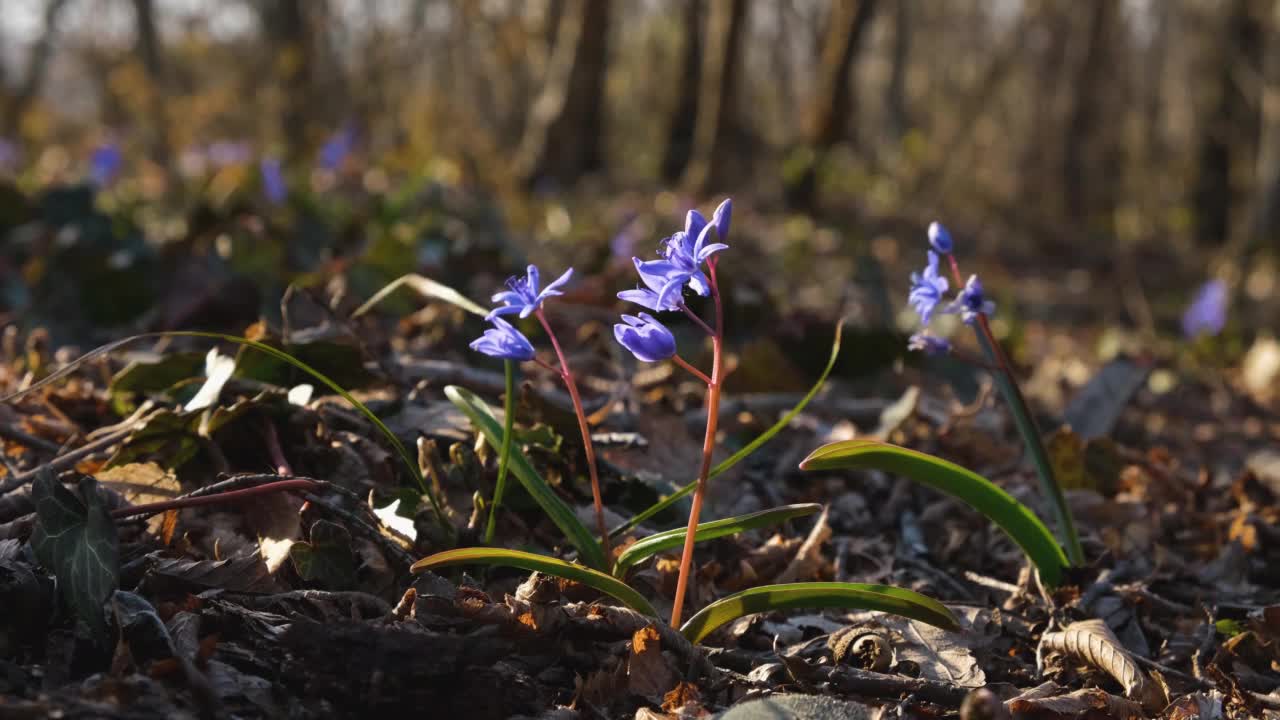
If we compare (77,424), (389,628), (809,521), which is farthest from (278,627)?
(809,521)

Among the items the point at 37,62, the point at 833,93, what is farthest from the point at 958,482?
the point at 37,62

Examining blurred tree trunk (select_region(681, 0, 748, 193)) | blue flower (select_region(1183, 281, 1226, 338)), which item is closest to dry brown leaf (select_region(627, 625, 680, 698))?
blue flower (select_region(1183, 281, 1226, 338))

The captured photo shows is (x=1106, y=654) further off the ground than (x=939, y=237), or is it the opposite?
(x=939, y=237)

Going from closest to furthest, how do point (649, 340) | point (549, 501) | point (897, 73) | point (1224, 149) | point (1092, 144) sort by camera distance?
1. point (649, 340)
2. point (549, 501)
3. point (897, 73)
4. point (1224, 149)
5. point (1092, 144)

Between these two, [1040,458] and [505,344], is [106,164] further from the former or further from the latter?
[1040,458]

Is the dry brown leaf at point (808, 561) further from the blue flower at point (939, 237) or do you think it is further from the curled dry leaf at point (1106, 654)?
the blue flower at point (939, 237)

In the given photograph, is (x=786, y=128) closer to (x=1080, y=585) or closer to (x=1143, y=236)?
(x=1143, y=236)

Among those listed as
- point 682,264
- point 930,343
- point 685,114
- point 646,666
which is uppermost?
point 682,264
